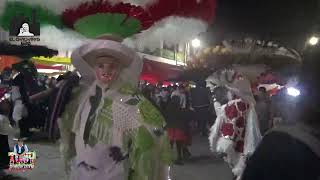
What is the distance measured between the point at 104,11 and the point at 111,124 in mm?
820

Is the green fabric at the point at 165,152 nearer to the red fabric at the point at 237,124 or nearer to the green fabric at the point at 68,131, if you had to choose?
the green fabric at the point at 68,131

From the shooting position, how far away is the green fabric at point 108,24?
136 inches

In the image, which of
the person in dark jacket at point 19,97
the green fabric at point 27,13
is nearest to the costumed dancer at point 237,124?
the green fabric at point 27,13

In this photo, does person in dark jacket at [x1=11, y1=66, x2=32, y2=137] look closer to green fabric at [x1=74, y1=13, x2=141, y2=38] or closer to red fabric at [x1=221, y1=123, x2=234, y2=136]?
red fabric at [x1=221, y1=123, x2=234, y2=136]

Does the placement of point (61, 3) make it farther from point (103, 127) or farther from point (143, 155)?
point (143, 155)

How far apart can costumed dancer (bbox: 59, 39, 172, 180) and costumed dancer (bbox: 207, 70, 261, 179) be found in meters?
3.51

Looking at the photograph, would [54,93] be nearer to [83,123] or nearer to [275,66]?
[83,123]

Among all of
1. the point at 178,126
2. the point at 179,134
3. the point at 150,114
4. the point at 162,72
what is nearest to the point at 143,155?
the point at 150,114

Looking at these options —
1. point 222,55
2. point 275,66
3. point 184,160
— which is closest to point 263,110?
point 184,160

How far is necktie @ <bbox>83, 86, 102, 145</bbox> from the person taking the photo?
11.1ft

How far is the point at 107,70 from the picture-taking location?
137 inches

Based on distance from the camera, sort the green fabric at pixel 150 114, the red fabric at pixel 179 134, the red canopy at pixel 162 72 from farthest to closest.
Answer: the red canopy at pixel 162 72, the red fabric at pixel 179 134, the green fabric at pixel 150 114

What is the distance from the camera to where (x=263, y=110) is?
10508mm

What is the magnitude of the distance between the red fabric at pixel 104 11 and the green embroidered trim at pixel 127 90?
48 centimetres
